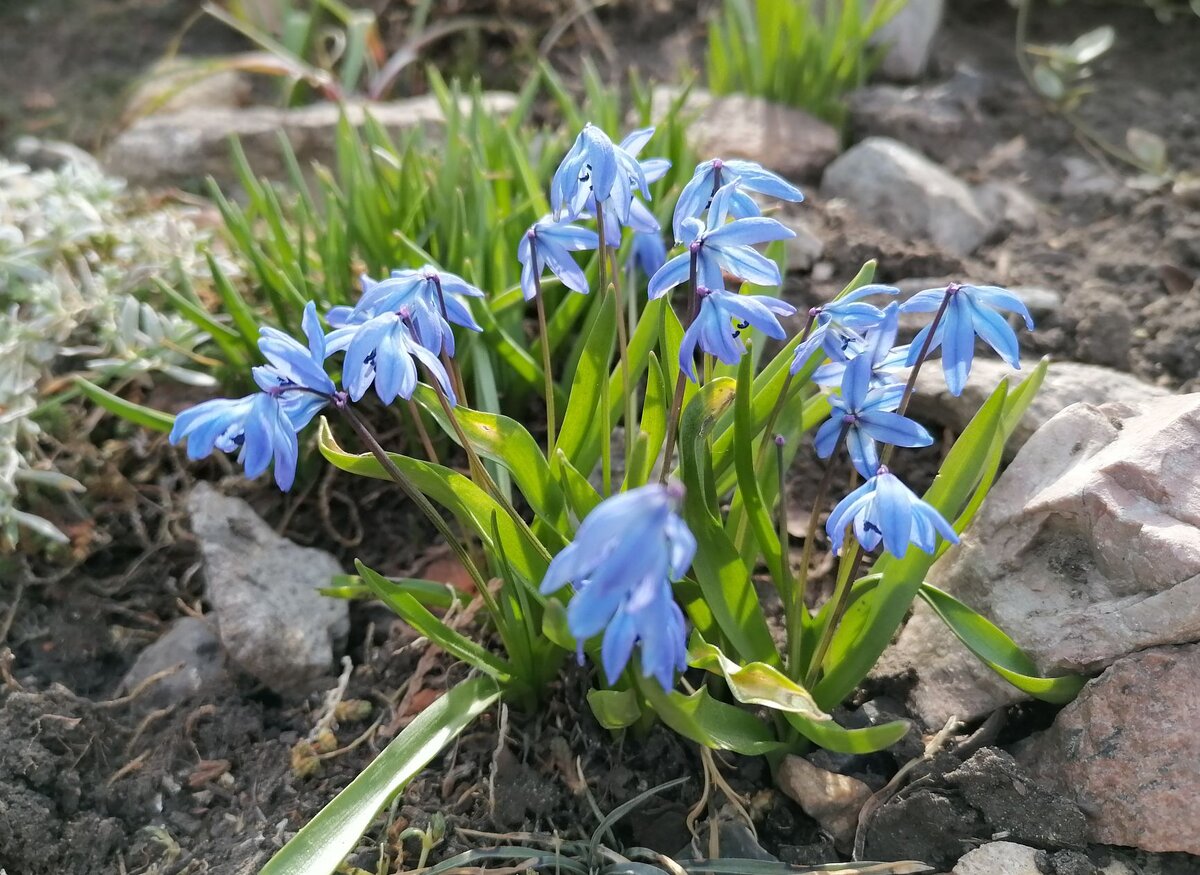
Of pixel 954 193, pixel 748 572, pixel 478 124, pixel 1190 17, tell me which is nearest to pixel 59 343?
pixel 478 124

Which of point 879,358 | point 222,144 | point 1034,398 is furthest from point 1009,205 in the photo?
point 222,144

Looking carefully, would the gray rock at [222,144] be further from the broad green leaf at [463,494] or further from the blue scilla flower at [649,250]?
the broad green leaf at [463,494]

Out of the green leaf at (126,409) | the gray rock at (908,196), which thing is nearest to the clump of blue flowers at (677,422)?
the green leaf at (126,409)

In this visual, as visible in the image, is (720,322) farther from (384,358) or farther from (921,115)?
(921,115)

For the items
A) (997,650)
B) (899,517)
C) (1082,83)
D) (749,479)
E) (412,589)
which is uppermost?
(899,517)

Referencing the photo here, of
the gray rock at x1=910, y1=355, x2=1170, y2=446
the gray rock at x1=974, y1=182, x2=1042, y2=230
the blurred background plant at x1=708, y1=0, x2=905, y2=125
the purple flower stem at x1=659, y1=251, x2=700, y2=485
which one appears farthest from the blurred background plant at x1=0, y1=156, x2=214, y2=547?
the gray rock at x1=974, y1=182, x2=1042, y2=230

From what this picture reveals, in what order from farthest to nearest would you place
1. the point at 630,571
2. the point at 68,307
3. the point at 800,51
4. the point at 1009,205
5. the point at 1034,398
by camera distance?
the point at 800,51
the point at 1009,205
the point at 68,307
the point at 1034,398
the point at 630,571
